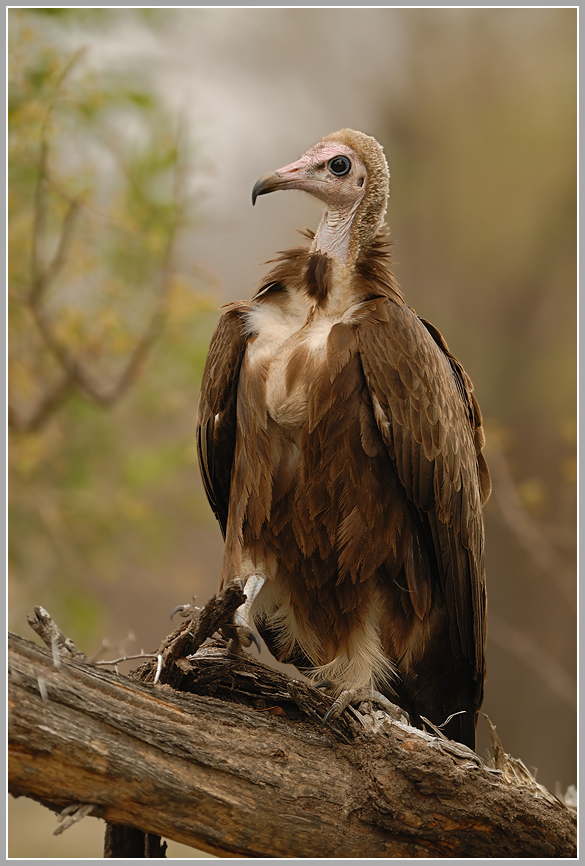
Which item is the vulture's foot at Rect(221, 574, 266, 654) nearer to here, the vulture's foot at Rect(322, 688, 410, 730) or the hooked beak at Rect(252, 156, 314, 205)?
the vulture's foot at Rect(322, 688, 410, 730)

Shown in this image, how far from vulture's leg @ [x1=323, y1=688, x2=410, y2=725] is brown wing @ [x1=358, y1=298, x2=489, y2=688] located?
1.18 ft

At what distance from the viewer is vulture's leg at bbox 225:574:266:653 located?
2.82 m

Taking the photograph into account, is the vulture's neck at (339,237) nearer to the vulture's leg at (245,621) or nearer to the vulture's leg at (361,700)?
the vulture's leg at (245,621)

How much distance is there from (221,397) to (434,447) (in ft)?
2.87

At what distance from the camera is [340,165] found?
3.06m

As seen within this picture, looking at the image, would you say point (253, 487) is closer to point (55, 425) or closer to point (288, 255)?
point (288, 255)

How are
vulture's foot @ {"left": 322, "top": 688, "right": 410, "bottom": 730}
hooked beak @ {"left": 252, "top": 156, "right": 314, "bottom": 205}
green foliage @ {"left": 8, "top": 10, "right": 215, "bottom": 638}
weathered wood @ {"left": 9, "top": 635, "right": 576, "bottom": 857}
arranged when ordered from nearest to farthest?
weathered wood @ {"left": 9, "top": 635, "right": 576, "bottom": 857}, vulture's foot @ {"left": 322, "top": 688, "right": 410, "bottom": 730}, hooked beak @ {"left": 252, "top": 156, "right": 314, "bottom": 205}, green foliage @ {"left": 8, "top": 10, "right": 215, "bottom": 638}

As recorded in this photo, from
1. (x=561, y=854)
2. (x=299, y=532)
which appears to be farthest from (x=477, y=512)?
(x=561, y=854)

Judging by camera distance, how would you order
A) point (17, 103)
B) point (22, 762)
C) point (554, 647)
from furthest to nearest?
point (554, 647), point (17, 103), point (22, 762)

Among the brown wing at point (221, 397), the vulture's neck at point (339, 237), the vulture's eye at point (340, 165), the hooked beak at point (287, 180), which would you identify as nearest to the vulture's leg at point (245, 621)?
the brown wing at point (221, 397)

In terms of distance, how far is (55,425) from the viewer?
21.4 ft

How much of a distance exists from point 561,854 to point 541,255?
17.8 feet

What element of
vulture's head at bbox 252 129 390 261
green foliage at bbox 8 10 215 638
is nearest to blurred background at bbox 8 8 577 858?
green foliage at bbox 8 10 215 638

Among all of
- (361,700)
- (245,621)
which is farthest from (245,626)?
(361,700)
